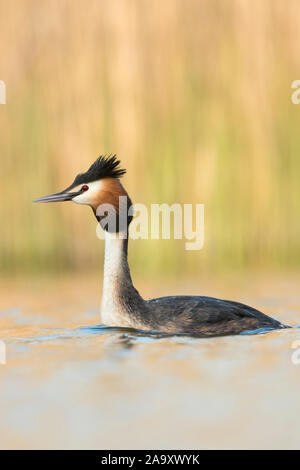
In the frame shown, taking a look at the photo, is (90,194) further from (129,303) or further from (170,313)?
(170,313)

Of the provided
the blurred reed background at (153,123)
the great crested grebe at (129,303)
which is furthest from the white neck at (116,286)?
the blurred reed background at (153,123)

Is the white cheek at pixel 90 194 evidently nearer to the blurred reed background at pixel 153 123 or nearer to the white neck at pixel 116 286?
the white neck at pixel 116 286

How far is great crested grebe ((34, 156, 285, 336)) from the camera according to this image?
6.30 meters

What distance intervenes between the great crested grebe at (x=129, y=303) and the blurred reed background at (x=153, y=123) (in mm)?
3026

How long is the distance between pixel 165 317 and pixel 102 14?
15.9 ft

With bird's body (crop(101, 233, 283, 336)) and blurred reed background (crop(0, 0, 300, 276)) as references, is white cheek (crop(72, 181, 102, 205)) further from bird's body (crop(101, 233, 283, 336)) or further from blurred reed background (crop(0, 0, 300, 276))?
blurred reed background (crop(0, 0, 300, 276))

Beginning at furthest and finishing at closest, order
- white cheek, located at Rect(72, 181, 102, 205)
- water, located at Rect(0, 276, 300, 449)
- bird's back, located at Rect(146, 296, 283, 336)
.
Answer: white cheek, located at Rect(72, 181, 102, 205) → bird's back, located at Rect(146, 296, 283, 336) → water, located at Rect(0, 276, 300, 449)

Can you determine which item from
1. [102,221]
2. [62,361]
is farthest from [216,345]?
[102,221]

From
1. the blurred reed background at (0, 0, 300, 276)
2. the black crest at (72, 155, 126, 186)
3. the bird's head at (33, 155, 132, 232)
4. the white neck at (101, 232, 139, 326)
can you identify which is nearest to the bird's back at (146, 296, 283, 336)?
the white neck at (101, 232, 139, 326)

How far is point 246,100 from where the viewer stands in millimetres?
9891

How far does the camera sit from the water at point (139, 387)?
392 centimetres

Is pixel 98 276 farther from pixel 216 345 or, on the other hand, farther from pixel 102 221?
pixel 216 345

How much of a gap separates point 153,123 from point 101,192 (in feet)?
11.1

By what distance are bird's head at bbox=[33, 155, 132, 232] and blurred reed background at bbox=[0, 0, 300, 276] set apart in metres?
3.03
